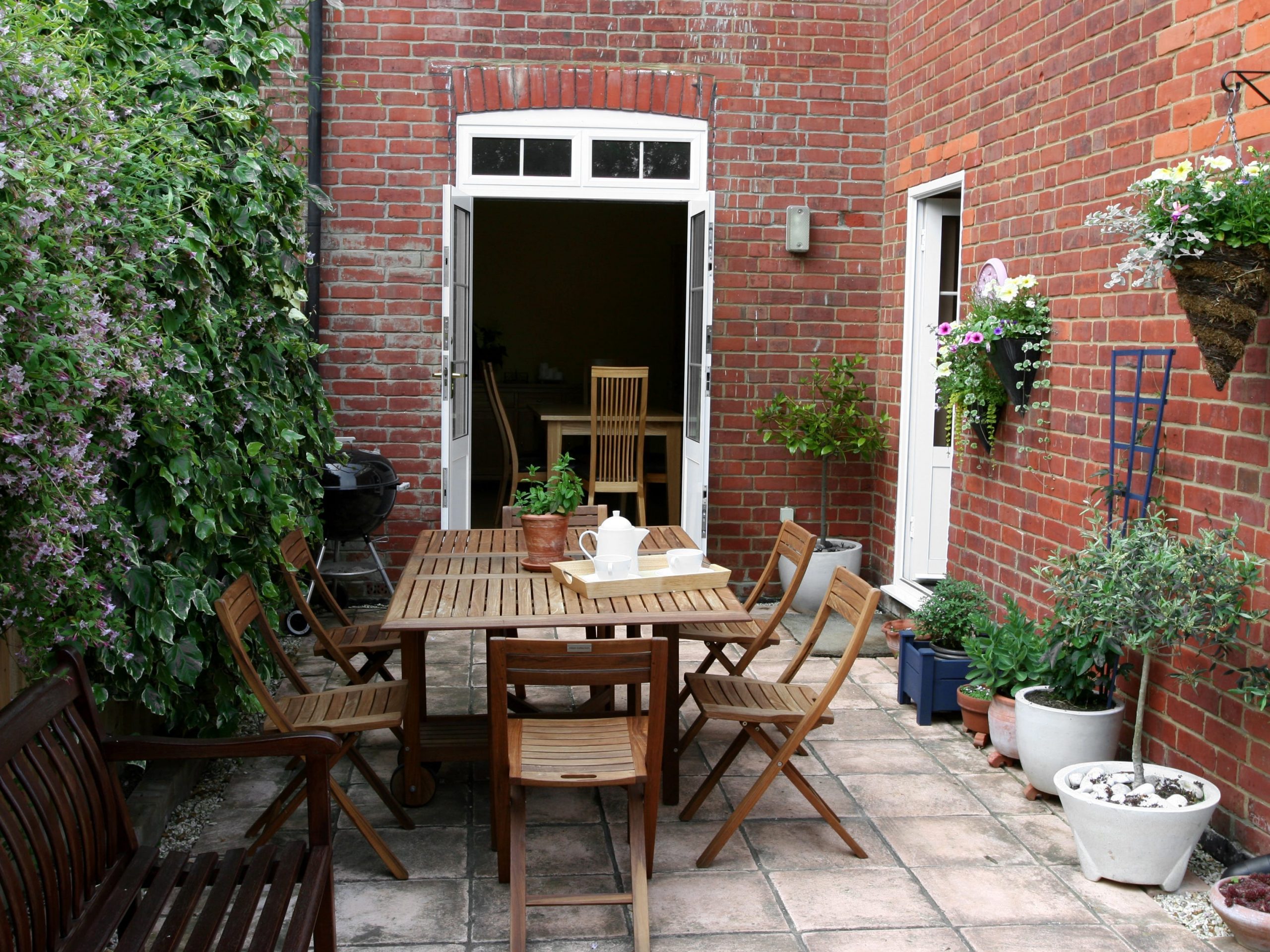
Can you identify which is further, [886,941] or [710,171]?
[710,171]

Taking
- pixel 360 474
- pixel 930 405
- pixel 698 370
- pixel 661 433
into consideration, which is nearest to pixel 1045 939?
pixel 930 405

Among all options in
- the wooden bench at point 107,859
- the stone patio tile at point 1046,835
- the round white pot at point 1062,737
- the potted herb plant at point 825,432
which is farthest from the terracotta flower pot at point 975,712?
the wooden bench at point 107,859

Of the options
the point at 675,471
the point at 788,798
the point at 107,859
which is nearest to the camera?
the point at 107,859

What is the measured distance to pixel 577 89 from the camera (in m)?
6.64

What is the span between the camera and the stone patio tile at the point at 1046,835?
3561 millimetres

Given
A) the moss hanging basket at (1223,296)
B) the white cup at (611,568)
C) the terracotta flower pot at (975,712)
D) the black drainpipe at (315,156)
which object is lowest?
the terracotta flower pot at (975,712)

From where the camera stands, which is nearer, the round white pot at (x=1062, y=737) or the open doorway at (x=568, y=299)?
the round white pot at (x=1062, y=737)

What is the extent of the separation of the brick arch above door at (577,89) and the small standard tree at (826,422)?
166 centimetres

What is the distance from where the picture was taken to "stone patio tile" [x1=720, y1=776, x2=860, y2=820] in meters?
3.84

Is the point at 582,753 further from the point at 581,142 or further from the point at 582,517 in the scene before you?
the point at 581,142

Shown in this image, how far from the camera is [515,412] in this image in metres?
11.8

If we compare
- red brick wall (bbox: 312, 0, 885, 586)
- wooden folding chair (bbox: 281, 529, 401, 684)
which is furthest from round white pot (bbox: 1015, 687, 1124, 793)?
red brick wall (bbox: 312, 0, 885, 586)

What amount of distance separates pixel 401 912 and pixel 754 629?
1.70m

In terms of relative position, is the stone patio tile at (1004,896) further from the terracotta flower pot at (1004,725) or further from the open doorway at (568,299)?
the open doorway at (568,299)
